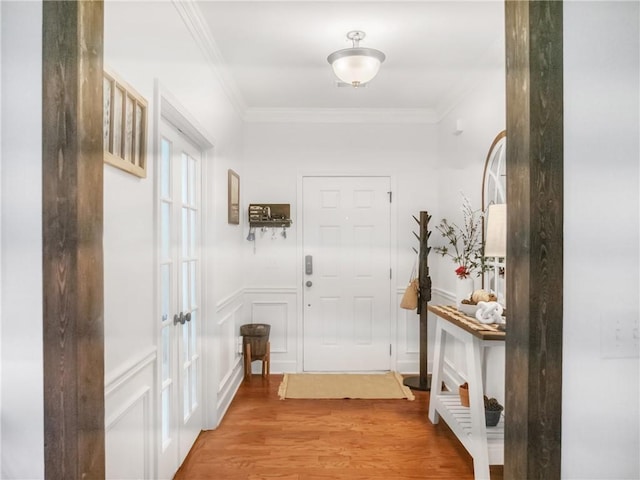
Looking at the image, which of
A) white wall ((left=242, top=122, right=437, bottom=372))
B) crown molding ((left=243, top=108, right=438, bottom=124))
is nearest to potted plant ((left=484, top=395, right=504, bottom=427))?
white wall ((left=242, top=122, right=437, bottom=372))

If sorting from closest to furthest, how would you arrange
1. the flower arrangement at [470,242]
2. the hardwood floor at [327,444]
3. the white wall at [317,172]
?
the hardwood floor at [327,444] → the flower arrangement at [470,242] → the white wall at [317,172]

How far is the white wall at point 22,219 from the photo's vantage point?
3.71ft

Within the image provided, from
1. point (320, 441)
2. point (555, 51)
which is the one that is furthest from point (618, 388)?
point (320, 441)

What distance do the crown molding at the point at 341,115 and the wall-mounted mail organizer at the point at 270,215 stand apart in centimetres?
85

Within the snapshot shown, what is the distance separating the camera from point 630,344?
1.19 metres

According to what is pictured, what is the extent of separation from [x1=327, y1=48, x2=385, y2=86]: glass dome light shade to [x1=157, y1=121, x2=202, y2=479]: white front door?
1071mm

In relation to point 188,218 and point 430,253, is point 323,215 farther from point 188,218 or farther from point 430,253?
point 188,218

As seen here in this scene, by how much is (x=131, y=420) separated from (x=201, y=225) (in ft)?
5.09

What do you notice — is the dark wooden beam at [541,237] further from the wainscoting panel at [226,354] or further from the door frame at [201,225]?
the wainscoting panel at [226,354]

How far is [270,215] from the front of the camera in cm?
448

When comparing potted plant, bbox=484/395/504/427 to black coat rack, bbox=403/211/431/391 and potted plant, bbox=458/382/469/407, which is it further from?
black coat rack, bbox=403/211/431/391

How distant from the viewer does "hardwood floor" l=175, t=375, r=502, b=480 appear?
265 centimetres

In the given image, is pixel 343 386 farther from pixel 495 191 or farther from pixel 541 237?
pixel 541 237

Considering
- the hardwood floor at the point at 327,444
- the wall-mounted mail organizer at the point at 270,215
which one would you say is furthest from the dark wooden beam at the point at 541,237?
the wall-mounted mail organizer at the point at 270,215
